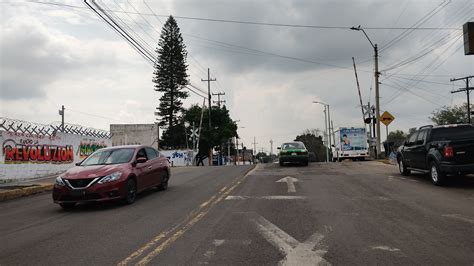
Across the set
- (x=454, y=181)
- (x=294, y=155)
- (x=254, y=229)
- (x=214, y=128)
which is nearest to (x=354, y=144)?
(x=294, y=155)

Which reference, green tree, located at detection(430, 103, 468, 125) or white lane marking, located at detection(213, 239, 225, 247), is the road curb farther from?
green tree, located at detection(430, 103, 468, 125)

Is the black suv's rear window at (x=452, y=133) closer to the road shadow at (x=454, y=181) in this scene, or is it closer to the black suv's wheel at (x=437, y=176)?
the black suv's wheel at (x=437, y=176)

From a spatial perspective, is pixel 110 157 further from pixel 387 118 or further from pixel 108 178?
pixel 387 118

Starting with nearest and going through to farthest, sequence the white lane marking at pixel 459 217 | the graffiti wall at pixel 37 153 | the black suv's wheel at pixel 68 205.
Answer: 1. the white lane marking at pixel 459 217
2. the black suv's wheel at pixel 68 205
3. the graffiti wall at pixel 37 153

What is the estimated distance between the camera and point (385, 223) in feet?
26.1

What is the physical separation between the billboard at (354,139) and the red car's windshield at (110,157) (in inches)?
1008

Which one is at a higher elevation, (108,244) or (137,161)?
(137,161)

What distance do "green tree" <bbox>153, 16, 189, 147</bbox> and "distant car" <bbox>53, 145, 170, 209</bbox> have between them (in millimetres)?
56789

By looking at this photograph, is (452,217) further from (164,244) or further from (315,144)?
(315,144)

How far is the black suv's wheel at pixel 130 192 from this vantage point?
10.9 m

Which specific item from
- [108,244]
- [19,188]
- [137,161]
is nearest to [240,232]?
[108,244]

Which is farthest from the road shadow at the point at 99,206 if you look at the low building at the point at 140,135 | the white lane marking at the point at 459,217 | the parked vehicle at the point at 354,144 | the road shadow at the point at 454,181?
the low building at the point at 140,135

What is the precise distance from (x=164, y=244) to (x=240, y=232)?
137cm

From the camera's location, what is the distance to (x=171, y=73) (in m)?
68.7
